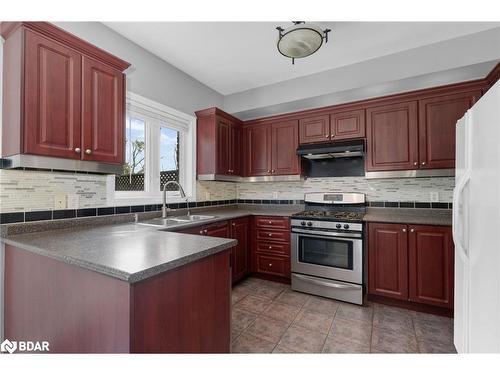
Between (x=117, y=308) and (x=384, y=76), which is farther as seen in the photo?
(x=384, y=76)

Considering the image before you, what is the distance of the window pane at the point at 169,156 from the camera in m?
2.82

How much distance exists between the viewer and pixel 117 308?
89 centimetres

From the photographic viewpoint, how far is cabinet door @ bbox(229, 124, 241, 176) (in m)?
3.39

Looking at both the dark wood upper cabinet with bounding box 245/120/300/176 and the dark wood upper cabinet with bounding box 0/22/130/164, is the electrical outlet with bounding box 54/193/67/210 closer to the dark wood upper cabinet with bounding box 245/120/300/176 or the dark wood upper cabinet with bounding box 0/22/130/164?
the dark wood upper cabinet with bounding box 0/22/130/164

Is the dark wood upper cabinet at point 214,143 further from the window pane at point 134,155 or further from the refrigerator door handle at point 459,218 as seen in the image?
the refrigerator door handle at point 459,218

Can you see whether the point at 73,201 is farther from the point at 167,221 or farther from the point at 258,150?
the point at 258,150

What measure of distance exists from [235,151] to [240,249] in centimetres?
139

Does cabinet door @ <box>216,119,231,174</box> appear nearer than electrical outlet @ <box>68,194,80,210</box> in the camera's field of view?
No

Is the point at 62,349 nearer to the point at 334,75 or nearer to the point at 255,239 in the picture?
the point at 255,239

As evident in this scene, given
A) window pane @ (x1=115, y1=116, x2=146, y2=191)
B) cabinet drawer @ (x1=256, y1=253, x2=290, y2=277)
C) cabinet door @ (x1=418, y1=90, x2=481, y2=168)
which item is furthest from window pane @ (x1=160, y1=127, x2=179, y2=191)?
cabinet door @ (x1=418, y1=90, x2=481, y2=168)

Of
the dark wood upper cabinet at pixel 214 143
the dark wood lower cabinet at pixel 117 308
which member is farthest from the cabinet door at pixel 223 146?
the dark wood lower cabinet at pixel 117 308


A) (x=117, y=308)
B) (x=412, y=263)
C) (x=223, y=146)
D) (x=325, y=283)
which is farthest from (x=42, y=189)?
(x=412, y=263)

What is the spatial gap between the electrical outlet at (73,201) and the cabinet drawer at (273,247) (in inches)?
78.5

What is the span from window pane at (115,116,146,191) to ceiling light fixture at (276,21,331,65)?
163 cm
